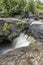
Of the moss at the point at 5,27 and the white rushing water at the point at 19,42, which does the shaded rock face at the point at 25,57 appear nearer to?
the white rushing water at the point at 19,42

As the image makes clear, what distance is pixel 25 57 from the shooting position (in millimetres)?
7652

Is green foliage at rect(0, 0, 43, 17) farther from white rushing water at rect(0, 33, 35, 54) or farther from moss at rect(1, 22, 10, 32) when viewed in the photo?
white rushing water at rect(0, 33, 35, 54)

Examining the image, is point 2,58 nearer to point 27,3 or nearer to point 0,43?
point 0,43

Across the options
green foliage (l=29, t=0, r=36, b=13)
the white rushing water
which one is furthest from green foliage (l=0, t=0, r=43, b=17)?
the white rushing water

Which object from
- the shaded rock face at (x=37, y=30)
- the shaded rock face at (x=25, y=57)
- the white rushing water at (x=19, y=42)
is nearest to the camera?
the shaded rock face at (x=25, y=57)

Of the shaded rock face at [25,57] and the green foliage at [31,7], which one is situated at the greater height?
the green foliage at [31,7]

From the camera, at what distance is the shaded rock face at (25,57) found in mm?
7281

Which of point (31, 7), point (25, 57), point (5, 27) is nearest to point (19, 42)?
point (5, 27)

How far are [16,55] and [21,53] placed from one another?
271 millimetres

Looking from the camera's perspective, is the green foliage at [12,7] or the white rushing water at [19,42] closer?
the white rushing water at [19,42]

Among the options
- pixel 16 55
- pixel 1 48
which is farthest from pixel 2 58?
pixel 1 48

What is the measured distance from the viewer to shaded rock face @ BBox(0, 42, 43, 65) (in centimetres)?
728

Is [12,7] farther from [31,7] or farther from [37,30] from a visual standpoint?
[37,30]

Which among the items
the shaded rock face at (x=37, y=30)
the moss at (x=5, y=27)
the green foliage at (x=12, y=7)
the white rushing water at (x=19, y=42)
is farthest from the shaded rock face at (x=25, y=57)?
the green foliage at (x=12, y=7)
